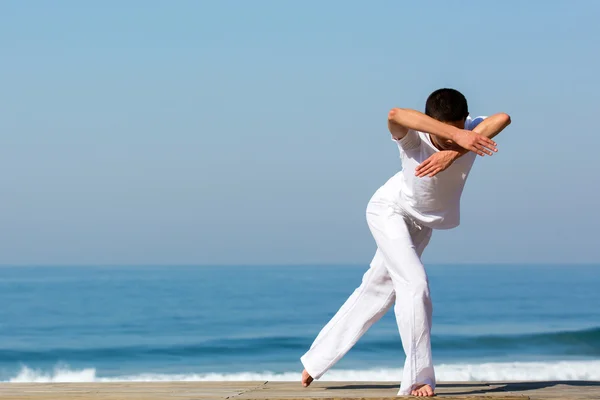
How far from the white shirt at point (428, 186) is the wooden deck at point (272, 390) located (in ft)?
2.67

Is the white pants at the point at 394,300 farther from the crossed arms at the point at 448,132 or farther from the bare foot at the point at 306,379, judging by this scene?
the crossed arms at the point at 448,132

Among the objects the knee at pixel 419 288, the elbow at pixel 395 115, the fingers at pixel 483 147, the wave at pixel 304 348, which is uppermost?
the wave at pixel 304 348

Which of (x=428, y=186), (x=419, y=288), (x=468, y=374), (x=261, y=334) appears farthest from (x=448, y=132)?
(x=261, y=334)

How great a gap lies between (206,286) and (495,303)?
8.89 m

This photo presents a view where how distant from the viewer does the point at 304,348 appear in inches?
527

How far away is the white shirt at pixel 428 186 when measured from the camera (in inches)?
155

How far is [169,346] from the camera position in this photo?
1384cm

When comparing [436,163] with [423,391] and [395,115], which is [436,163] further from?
[423,391]

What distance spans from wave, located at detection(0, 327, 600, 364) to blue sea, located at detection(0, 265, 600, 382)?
0.06 feet

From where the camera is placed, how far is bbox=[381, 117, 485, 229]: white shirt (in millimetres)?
3932

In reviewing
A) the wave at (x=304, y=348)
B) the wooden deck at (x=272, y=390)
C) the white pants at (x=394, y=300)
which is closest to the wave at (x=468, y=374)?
the wave at (x=304, y=348)

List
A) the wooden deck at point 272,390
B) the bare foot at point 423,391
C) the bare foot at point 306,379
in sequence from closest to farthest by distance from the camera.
Result: the bare foot at point 423,391, the wooden deck at point 272,390, the bare foot at point 306,379

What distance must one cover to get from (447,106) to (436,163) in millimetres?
A: 280

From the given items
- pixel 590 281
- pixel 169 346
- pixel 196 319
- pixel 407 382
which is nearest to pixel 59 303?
pixel 196 319
